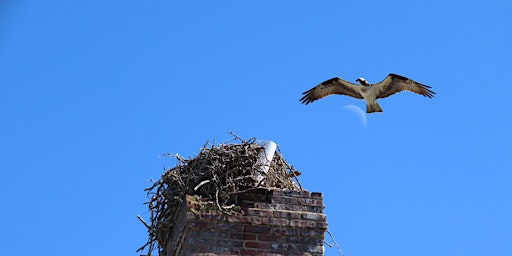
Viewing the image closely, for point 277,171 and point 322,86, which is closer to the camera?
point 277,171

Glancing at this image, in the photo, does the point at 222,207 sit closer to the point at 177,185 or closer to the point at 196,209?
the point at 196,209

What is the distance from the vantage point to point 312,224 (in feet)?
22.1

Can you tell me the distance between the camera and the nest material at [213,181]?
6902 mm

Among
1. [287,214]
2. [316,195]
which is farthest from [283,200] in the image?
[316,195]

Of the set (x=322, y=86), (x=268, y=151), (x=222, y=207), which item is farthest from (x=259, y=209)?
(x=322, y=86)

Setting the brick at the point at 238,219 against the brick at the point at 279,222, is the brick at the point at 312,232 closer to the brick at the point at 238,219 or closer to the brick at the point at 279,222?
the brick at the point at 279,222

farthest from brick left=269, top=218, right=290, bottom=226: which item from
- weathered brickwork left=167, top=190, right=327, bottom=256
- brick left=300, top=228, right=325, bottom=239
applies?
brick left=300, top=228, right=325, bottom=239

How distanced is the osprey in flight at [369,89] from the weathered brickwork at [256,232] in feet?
13.1

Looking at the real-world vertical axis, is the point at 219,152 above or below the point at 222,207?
above

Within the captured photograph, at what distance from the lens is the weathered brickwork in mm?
6582

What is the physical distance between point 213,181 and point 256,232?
60 cm

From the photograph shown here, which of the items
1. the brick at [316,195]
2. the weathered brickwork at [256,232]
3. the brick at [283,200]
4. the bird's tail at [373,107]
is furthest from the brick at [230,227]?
the bird's tail at [373,107]

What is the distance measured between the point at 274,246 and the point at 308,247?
10.5 inches

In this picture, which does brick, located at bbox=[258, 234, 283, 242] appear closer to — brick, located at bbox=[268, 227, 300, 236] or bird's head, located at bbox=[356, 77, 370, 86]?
brick, located at bbox=[268, 227, 300, 236]
